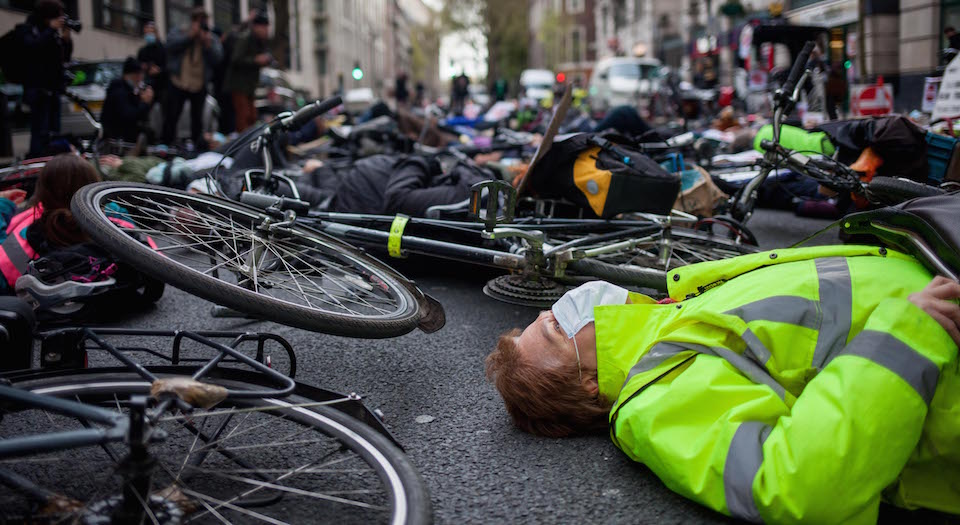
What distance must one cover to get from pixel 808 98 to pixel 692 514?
12449 mm

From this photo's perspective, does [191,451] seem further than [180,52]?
No

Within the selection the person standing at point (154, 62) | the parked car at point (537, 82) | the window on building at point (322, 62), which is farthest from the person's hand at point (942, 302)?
the window on building at point (322, 62)

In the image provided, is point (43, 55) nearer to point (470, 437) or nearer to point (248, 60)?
point (248, 60)

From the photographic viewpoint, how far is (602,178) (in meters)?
4.04

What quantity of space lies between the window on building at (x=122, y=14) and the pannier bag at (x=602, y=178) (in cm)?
2093

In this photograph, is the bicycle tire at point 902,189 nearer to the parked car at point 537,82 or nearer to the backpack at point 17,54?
the backpack at point 17,54

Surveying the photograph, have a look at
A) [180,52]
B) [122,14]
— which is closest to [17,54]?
[180,52]

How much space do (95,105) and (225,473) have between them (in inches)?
489

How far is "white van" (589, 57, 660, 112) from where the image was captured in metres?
26.0

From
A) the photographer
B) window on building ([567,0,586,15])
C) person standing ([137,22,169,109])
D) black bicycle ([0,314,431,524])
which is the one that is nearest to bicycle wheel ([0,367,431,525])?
black bicycle ([0,314,431,524])

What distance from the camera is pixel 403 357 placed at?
11.3 feet

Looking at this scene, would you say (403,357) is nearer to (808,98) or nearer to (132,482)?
(132,482)

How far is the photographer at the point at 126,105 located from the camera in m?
10.1

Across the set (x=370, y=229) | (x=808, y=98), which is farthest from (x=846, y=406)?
(x=808, y=98)
